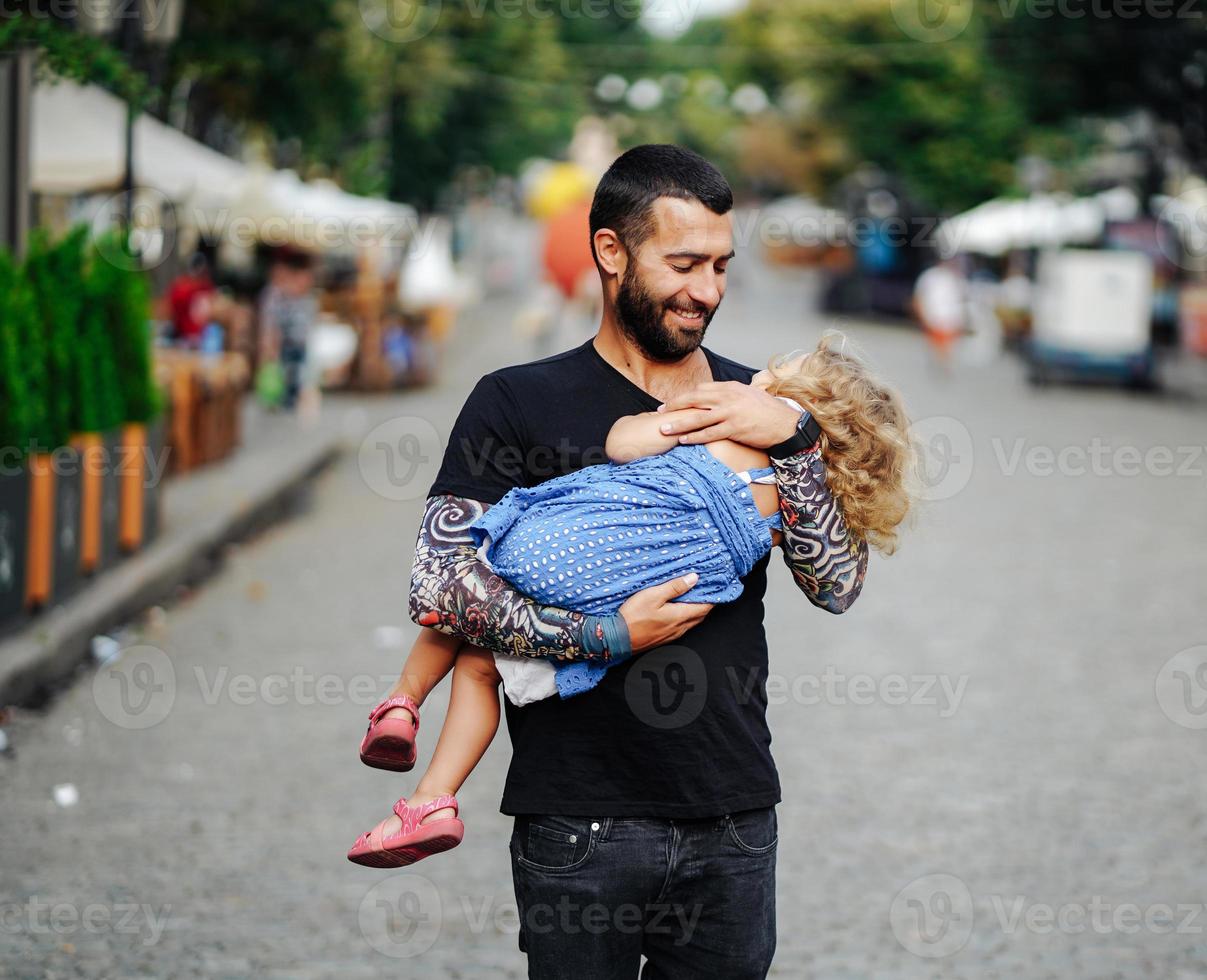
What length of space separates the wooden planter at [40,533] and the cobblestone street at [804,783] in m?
0.55

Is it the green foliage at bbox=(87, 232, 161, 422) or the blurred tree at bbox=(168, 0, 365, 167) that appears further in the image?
the blurred tree at bbox=(168, 0, 365, 167)

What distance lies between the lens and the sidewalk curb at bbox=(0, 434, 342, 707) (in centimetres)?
816

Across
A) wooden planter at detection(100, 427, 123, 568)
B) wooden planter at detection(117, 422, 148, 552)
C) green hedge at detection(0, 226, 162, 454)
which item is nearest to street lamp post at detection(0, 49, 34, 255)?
green hedge at detection(0, 226, 162, 454)

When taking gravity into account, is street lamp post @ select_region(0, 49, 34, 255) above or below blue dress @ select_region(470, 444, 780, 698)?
above

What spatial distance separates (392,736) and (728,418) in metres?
0.79

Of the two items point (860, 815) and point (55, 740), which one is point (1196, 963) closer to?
point (860, 815)

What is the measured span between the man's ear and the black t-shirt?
16 cm

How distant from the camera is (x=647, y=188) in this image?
2971 mm

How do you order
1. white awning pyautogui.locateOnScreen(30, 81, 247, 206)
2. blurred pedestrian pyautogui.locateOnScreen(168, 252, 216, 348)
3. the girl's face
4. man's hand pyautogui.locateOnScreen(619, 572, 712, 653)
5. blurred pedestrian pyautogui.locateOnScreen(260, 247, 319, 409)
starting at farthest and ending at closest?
blurred pedestrian pyautogui.locateOnScreen(260, 247, 319, 409)
blurred pedestrian pyautogui.locateOnScreen(168, 252, 216, 348)
white awning pyautogui.locateOnScreen(30, 81, 247, 206)
the girl's face
man's hand pyautogui.locateOnScreen(619, 572, 712, 653)

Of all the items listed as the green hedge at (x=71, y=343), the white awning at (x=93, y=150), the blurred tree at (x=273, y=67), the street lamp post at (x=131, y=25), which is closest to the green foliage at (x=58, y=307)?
the green hedge at (x=71, y=343)

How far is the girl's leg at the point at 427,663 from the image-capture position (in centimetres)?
311

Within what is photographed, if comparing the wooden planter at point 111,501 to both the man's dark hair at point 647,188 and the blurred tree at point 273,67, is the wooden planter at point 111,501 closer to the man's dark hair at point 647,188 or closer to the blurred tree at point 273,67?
the blurred tree at point 273,67

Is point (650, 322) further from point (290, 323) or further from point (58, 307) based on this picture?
point (290, 323)

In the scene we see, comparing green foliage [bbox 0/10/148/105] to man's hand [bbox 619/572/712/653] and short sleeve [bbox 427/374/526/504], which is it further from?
man's hand [bbox 619/572/712/653]
